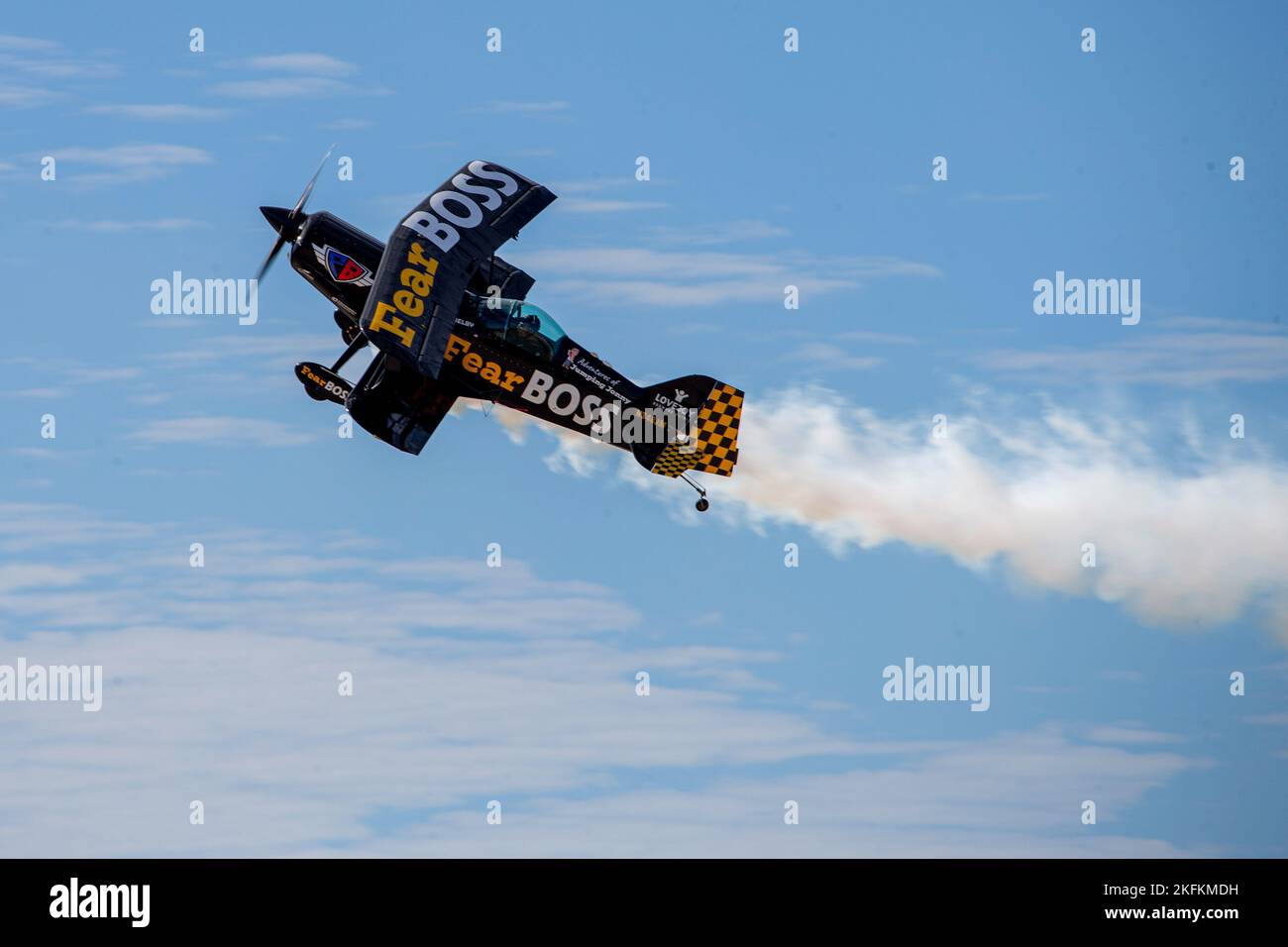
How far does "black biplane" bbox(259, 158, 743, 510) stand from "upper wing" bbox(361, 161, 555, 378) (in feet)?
0.17

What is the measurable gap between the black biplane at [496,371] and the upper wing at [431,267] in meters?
0.05

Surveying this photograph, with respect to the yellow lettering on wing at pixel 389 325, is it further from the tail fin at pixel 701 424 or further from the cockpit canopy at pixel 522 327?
the tail fin at pixel 701 424

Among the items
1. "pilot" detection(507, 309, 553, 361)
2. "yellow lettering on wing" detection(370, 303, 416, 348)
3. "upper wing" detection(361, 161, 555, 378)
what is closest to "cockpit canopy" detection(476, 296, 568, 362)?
"pilot" detection(507, 309, 553, 361)

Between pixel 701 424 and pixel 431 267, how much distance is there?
6.37m

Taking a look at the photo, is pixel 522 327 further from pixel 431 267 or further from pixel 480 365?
pixel 431 267

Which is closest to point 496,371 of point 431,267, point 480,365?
point 480,365

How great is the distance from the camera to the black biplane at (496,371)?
43250 millimetres

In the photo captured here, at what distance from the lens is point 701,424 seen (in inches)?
1727

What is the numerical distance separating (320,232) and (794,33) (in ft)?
35.2
